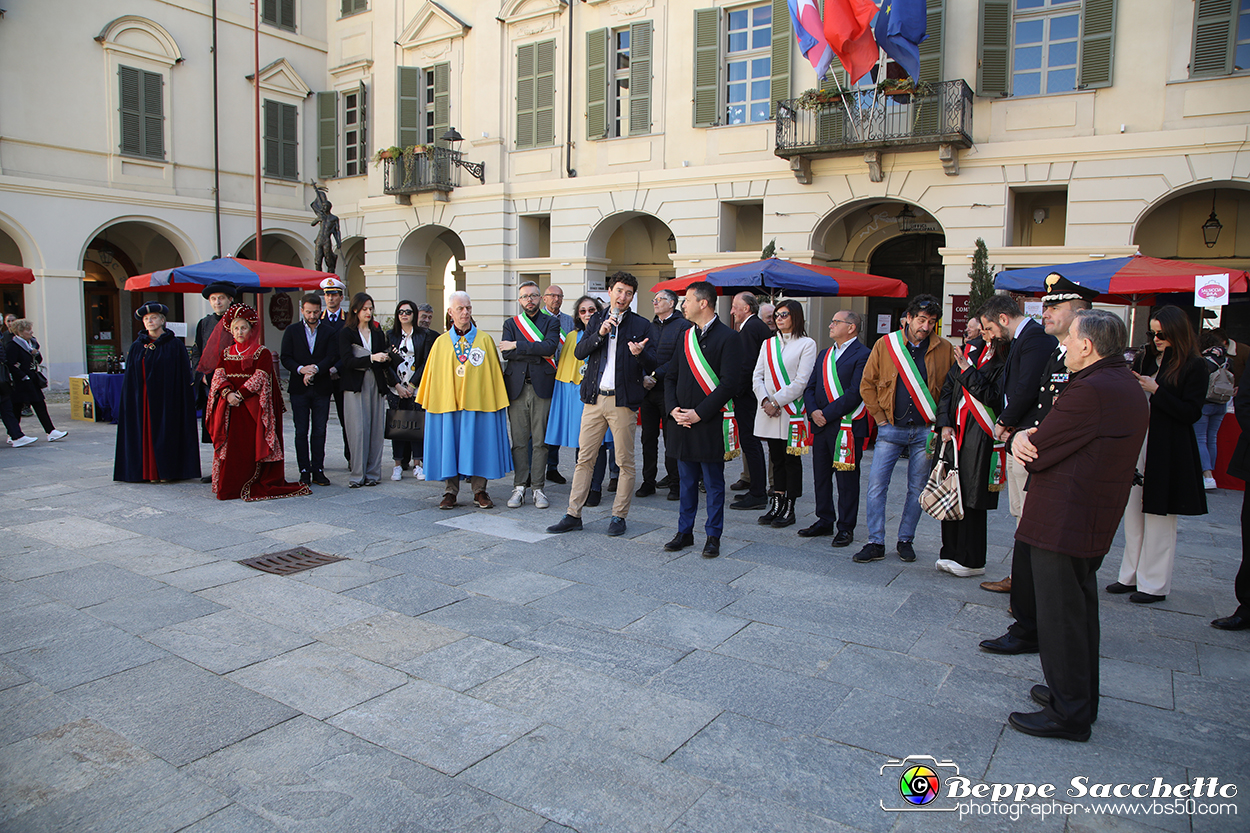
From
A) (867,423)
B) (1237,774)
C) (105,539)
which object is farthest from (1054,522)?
(105,539)

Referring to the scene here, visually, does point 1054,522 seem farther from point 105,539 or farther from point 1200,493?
point 105,539

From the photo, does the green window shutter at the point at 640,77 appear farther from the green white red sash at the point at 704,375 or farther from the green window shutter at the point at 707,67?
the green white red sash at the point at 704,375

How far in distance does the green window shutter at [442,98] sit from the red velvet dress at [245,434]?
13.8m

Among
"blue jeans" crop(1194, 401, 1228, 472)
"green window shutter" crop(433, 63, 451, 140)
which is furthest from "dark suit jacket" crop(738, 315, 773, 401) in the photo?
"green window shutter" crop(433, 63, 451, 140)

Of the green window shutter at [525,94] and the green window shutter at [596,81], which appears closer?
the green window shutter at [596,81]

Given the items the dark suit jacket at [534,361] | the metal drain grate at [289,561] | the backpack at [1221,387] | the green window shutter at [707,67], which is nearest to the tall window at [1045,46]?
the green window shutter at [707,67]

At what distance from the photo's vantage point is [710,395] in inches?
223

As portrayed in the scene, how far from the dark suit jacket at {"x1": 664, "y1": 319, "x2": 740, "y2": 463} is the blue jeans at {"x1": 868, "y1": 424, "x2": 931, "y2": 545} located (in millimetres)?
1091

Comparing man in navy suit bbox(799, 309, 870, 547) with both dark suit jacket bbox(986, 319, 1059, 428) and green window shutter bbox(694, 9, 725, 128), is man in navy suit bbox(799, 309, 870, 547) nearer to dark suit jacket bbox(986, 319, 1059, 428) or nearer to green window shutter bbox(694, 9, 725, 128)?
dark suit jacket bbox(986, 319, 1059, 428)

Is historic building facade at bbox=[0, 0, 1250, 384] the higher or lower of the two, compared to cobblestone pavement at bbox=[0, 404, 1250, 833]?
higher

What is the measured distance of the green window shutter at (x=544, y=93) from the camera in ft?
59.9

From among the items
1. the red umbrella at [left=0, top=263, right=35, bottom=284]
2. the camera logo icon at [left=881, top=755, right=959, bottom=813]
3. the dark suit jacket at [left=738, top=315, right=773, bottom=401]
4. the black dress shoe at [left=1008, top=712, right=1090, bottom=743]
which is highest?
the red umbrella at [left=0, top=263, right=35, bottom=284]

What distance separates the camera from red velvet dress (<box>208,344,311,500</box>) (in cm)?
754

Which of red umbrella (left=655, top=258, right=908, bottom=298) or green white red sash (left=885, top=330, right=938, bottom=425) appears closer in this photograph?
green white red sash (left=885, top=330, right=938, bottom=425)
